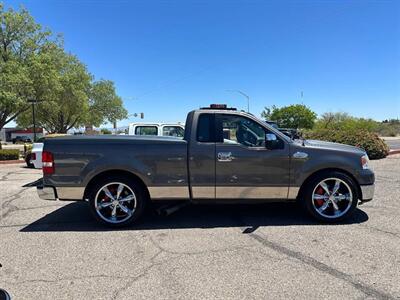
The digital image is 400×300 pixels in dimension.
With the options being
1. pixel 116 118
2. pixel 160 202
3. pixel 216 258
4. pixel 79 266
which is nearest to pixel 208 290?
pixel 216 258

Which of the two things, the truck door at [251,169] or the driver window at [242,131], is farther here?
the driver window at [242,131]

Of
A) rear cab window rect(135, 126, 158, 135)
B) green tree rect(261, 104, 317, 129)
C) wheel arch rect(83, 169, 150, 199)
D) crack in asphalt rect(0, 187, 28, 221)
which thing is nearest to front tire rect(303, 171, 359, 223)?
wheel arch rect(83, 169, 150, 199)

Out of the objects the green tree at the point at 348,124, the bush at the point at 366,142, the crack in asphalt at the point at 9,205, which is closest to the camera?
the crack in asphalt at the point at 9,205

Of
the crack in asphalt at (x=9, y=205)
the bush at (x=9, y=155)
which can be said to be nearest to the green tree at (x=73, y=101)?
the bush at (x=9, y=155)

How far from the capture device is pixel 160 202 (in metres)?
5.45

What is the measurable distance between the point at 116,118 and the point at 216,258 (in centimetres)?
4741

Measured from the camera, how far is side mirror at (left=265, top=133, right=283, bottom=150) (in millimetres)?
5016

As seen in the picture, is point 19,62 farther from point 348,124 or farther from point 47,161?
point 348,124

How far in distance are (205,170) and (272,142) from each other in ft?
3.69

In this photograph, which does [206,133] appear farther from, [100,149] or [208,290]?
[208,290]

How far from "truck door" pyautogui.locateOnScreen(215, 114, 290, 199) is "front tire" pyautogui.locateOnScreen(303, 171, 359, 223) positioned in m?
0.43

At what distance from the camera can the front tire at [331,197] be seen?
5168 mm

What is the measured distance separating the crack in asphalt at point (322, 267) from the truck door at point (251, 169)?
73 cm

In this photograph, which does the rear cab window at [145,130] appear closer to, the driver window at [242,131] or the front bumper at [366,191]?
the driver window at [242,131]
